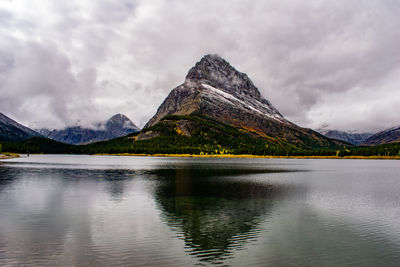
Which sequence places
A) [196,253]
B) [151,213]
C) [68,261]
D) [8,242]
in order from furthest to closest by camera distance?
[151,213] < [8,242] < [196,253] < [68,261]

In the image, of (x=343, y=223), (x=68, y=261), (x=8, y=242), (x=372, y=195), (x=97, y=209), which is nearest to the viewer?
(x=68, y=261)

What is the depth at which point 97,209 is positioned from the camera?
4631 centimetres

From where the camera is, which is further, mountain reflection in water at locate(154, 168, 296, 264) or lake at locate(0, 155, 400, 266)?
mountain reflection in water at locate(154, 168, 296, 264)

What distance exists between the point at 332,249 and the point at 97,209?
34.6 meters

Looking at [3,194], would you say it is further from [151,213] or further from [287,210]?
[287,210]

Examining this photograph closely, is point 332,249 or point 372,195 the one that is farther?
point 372,195

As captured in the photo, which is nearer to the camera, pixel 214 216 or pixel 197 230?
pixel 197 230

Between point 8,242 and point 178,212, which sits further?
point 178,212

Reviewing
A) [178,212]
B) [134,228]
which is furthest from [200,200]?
[134,228]

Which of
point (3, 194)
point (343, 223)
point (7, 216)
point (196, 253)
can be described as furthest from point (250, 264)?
point (3, 194)

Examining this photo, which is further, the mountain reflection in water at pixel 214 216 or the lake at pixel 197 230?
the mountain reflection in water at pixel 214 216

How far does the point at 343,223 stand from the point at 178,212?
23346mm

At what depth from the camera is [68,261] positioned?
78.9 ft

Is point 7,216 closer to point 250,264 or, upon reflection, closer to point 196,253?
point 196,253
